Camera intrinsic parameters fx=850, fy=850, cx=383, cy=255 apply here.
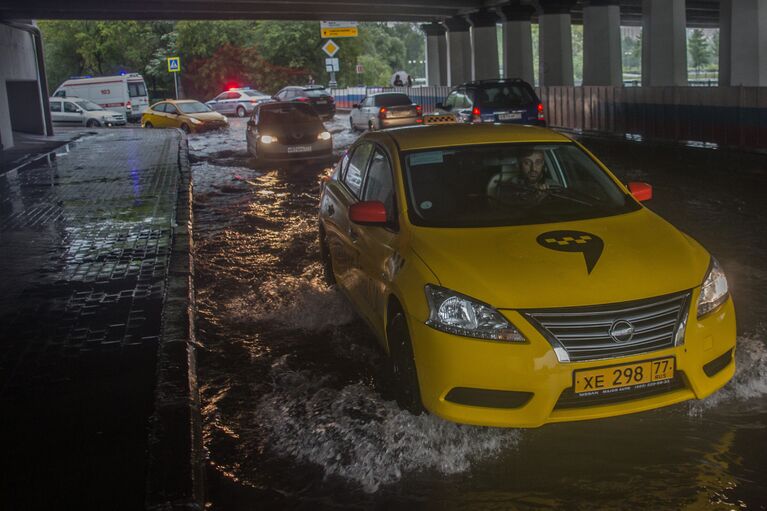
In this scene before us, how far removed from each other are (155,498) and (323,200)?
4.33 m

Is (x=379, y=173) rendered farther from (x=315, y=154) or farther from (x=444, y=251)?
(x=315, y=154)

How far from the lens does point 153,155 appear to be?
23922mm

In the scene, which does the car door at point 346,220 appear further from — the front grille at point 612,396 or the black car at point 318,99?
the black car at point 318,99

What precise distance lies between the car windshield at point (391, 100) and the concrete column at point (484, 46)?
14986 mm

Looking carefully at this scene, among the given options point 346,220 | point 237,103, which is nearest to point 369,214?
point 346,220

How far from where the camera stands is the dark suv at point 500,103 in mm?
21359

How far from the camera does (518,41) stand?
40656 mm

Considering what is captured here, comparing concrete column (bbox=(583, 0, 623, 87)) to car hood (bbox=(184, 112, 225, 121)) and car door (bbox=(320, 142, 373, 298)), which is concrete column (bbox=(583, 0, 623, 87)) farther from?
car door (bbox=(320, 142, 373, 298))

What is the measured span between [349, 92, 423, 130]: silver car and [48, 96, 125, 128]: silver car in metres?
19.7

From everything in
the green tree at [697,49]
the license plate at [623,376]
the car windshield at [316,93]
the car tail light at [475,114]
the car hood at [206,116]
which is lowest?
the license plate at [623,376]

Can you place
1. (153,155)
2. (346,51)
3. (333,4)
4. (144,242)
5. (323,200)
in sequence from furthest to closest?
(346,51)
(333,4)
(153,155)
(144,242)
(323,200)

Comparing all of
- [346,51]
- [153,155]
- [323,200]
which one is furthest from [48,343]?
[346,51]

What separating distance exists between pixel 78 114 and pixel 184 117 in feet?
35.1

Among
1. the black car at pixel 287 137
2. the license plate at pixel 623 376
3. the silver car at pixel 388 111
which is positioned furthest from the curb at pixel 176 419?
the silver car at pixel 388 111
